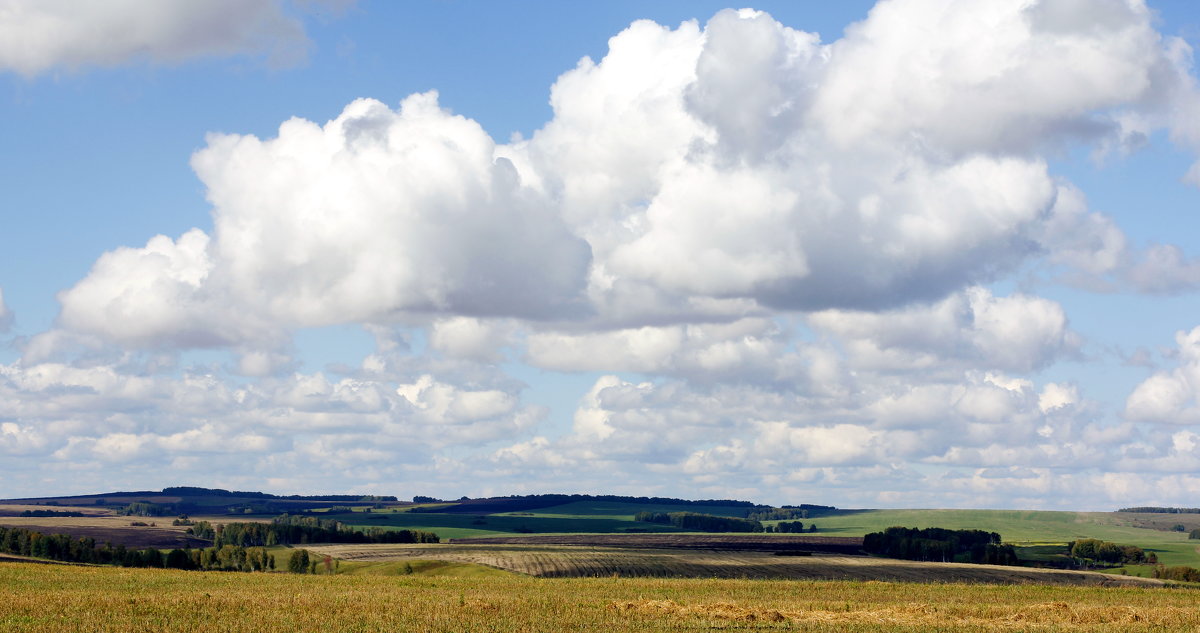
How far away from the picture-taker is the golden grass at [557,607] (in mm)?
56241

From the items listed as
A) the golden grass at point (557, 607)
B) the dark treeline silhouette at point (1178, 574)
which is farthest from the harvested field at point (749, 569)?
the golden grass at point (557, 607)

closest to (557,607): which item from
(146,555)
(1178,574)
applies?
(146,555)

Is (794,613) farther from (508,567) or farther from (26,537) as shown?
(26,537)

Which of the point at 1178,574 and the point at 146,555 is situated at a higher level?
the point at 1178,574

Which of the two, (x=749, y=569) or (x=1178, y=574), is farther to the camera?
(x=1178, y=574)

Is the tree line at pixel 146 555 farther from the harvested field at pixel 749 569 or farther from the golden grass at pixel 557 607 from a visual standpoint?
the golden grass at pixel 557 607

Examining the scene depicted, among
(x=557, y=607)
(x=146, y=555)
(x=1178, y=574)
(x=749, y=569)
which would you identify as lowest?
(x=146, y=555)

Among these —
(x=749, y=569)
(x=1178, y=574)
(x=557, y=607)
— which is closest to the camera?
(x=557, y=607)

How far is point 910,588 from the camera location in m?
90.8

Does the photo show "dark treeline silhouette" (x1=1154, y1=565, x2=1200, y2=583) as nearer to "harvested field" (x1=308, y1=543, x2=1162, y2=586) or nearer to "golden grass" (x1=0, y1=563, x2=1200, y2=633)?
"harvested field" (x1=308, y1=543, x2=1162, y2=586)

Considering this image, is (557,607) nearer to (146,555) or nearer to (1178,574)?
(146,555)

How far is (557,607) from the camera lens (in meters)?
65.8

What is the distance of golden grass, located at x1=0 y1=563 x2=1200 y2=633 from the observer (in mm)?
56241

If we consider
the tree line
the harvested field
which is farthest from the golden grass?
the tree line
